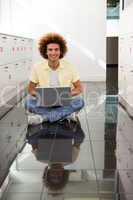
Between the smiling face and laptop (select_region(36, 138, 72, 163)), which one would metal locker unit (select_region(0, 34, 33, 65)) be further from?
laptop (select_region(36, 138, 72, 163))

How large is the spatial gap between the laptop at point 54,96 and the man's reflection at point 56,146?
245 mm

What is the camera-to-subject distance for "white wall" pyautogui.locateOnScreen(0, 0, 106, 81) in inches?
356

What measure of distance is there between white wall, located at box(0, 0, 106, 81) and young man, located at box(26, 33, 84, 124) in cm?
431

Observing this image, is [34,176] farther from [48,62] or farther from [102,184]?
[48,62]

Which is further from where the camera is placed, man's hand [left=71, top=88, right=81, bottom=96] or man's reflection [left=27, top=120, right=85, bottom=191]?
man's hand [left=71, top=88, right=81, bottom=96]

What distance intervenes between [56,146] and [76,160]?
0.43 m

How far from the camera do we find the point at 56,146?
12.2 feet

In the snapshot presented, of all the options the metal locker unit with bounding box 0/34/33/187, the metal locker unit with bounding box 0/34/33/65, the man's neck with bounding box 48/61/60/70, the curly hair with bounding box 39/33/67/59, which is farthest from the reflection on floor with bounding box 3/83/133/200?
the metal locker unit with bounding box 0/34/33/65

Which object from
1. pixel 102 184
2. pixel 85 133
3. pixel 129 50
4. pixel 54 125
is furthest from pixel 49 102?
Result: pixel 102 184

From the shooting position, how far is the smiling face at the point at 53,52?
4766mm

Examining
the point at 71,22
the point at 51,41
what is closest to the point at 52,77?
the point at 51,41

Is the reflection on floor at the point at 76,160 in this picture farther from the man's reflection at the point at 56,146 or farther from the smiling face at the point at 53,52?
the smiling face at the point at 53,52

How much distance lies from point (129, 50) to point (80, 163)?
7.88 feet

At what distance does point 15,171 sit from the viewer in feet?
9.94
